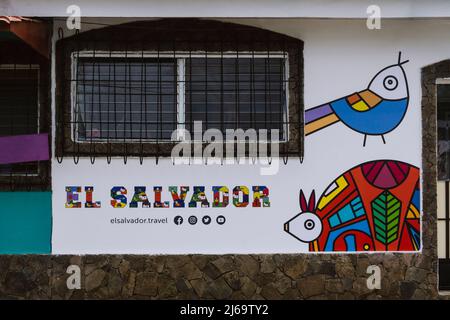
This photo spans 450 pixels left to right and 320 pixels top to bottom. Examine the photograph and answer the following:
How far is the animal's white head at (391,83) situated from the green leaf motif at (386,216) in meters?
1.02

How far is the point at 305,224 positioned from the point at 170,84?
2032 millimetres

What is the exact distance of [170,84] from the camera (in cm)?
688

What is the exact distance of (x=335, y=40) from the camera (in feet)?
22.4

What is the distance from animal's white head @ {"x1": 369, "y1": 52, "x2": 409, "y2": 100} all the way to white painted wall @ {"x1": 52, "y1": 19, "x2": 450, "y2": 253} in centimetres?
7

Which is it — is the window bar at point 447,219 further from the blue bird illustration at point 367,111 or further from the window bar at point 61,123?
the window bar at point 61,123

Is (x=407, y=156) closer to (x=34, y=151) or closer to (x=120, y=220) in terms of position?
(x=120, y=220)

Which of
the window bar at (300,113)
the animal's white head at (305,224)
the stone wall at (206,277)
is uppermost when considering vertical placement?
the window bar at (300,113)

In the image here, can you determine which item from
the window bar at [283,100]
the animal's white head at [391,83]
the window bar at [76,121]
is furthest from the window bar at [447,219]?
the window bar at [76,121]

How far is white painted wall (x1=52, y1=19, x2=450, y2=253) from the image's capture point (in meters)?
6.73

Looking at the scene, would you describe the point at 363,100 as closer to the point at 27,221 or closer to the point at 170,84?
the point at 170,84

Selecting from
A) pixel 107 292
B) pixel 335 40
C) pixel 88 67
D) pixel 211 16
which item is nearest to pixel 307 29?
pixel 335 40

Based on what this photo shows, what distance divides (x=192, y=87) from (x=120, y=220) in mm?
1573

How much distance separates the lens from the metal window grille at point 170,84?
268 inches
